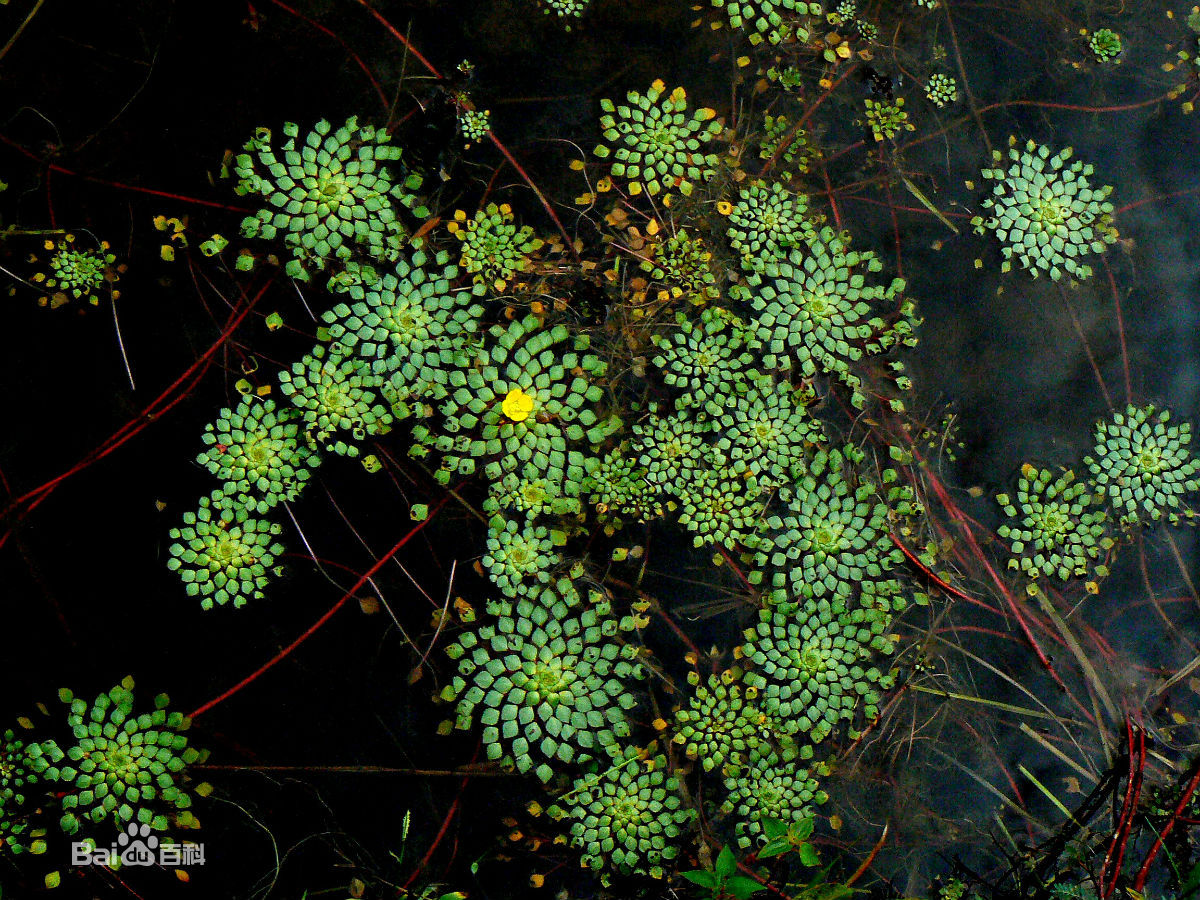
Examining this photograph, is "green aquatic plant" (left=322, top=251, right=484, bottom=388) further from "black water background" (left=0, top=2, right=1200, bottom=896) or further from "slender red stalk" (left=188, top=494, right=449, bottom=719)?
"slender red stalk" (left=188, top=494, right=449, bottom=719)

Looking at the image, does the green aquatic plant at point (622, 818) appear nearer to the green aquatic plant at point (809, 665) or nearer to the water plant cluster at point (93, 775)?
the green aquatic plant at point (809, 665)

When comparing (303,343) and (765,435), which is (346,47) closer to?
(303,343)

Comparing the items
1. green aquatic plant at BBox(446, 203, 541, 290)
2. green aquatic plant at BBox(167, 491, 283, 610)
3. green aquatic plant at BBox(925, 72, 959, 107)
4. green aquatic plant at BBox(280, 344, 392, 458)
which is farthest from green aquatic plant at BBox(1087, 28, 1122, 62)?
green aquatic plant at BBox(167, 491, 283, 610)

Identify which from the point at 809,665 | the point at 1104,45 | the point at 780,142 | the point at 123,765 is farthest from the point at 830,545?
the point at 123,765

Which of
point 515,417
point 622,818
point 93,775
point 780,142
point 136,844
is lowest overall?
point 136,844

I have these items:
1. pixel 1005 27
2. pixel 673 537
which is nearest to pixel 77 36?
pixel 673 537

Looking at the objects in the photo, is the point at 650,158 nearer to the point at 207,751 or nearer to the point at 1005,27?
the point at 1005,27
